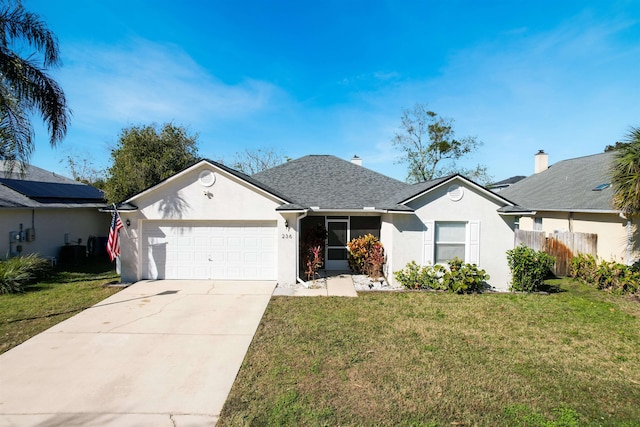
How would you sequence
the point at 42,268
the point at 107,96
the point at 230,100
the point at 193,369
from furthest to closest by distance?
→ the point at 230,100 < the point at 107,96 < the point at 42,268 < the point at 193,369

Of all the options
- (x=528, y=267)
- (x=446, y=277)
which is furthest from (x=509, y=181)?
(x=446, y=277)

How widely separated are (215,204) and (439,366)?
8971 millimetres

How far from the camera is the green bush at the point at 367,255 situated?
494 inches

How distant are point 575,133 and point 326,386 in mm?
18779

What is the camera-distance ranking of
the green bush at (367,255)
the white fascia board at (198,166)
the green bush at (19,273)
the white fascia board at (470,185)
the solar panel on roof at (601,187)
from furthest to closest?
1. the solar panel on roof at (601,187)
2. the green bush at (367,255)
3. the white fascia board at (198,166)
4. the white fascia board at (470,185)
5. the green bush at (19,273)

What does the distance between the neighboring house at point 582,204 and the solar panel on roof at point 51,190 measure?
2222 cm

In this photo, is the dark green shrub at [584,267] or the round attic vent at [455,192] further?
the dark green shrub at [584,267]

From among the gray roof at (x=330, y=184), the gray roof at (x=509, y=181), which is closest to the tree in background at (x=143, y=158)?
the gray roof at (x=330, y=184)

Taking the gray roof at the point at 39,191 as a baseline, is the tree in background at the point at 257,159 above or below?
above

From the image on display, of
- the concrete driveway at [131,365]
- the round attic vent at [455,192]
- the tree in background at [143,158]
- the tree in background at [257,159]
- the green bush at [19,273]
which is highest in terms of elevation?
the tree in background at [257,159]

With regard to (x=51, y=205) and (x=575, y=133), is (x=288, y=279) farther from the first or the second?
(x=575, y=133)

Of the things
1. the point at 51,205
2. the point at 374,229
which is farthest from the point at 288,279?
the point at 51,205

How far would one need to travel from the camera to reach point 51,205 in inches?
605

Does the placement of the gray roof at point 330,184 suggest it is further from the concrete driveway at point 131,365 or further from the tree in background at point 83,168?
the tree in background at point 83,168
